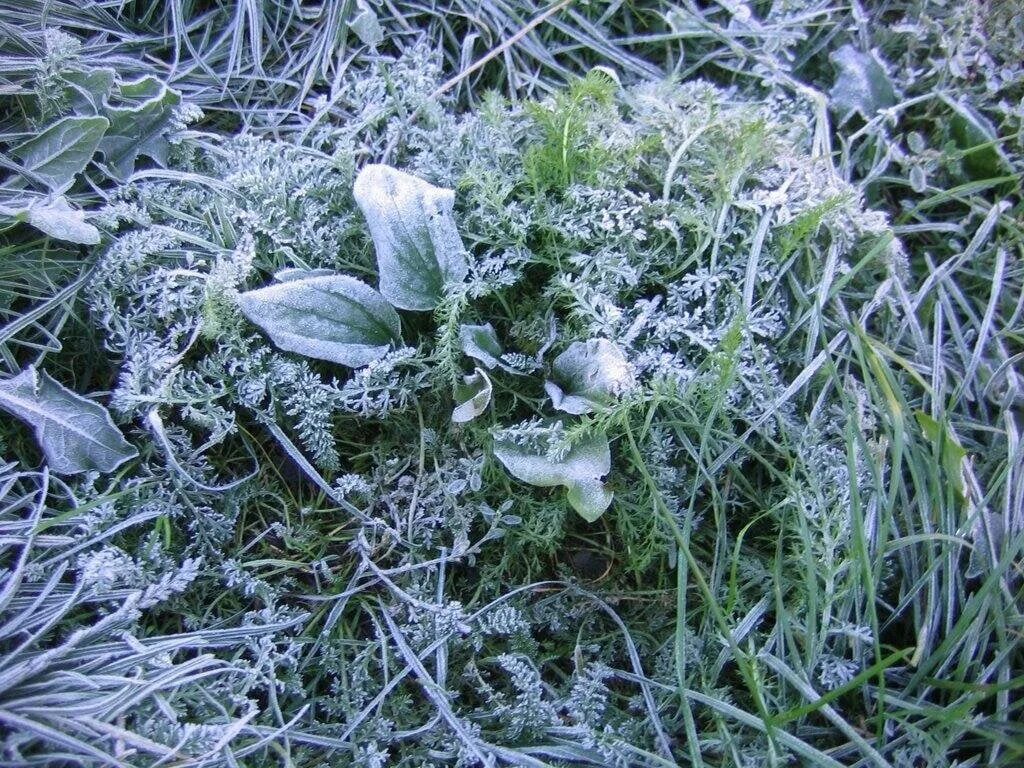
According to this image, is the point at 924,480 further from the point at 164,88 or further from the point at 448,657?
the point at 164,88

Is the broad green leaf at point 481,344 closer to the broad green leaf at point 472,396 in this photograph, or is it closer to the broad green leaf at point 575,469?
the broad green leaf at point 472,396

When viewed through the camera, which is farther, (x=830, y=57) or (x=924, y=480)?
(x=830, y=57)

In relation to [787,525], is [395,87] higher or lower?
higher

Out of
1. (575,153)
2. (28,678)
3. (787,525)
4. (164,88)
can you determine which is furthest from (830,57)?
(28,678)

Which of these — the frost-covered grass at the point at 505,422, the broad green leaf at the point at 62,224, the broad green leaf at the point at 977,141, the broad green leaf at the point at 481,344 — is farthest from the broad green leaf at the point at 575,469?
the broad green leaf at the point at 977,141

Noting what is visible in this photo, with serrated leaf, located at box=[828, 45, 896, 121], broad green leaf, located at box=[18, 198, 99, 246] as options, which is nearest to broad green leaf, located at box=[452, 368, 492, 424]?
broad green leaf, located at box=[18, 198, 99, 246]

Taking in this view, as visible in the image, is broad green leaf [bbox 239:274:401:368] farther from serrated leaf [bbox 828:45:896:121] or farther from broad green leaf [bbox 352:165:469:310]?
serrated leaf [bbox 828:45:896:121]
